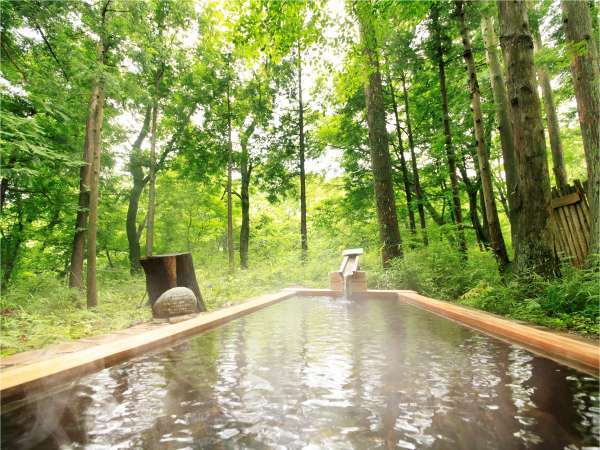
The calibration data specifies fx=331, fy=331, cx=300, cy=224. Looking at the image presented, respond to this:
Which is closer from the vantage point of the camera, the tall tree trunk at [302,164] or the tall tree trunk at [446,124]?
the tall tree trunk at [446,124]

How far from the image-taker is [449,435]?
162 centimetres

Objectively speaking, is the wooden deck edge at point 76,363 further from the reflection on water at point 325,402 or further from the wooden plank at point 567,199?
the wooden plank at point 567,199

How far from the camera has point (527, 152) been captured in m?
4.88

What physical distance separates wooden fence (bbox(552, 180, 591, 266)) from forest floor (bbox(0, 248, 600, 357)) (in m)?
1.41

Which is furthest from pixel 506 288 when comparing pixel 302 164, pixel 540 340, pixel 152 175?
pixel 152 175

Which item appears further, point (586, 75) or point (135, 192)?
point (135, 192)

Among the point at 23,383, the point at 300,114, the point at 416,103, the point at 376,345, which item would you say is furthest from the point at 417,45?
the point at 23,383

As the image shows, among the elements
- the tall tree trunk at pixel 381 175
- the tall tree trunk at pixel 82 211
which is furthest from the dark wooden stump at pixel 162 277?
the tall tree trunk at pixel 381 175

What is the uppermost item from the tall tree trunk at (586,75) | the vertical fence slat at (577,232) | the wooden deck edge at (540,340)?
the tall tree trunk at (586,75)

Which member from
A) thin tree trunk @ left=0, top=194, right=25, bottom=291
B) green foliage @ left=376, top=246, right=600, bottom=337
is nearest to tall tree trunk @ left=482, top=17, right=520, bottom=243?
green foliage @ left=376, top=246, right=600, bottom=337

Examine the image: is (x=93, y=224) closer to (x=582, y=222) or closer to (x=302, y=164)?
(x=302, y=164)

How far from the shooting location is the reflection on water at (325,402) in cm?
161

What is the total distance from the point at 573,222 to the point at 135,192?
16107 mm

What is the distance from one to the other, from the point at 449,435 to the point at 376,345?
1757 mm
